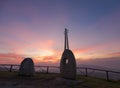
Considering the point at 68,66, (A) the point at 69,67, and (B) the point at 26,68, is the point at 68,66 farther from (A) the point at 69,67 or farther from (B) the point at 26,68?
(B) the point at 26,68

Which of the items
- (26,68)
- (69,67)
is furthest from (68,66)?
(26,68)

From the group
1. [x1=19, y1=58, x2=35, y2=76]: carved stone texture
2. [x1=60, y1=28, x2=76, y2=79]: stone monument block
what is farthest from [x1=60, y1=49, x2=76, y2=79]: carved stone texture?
[x1=19, y1=58, x2=35, y2=76]: carved stone texture

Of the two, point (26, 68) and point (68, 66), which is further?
point (26, 68)

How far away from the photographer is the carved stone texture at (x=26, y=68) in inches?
854

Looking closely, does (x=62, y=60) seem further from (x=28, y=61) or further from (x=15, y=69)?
(x=15, y=69)

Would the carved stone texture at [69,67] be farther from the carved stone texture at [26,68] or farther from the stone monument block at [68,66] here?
the carved stone texture at [26,68]

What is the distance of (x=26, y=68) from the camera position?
21.9 metres

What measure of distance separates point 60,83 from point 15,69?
39.9ft

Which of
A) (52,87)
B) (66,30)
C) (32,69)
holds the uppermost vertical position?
(66,30)

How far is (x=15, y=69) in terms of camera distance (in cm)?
2655

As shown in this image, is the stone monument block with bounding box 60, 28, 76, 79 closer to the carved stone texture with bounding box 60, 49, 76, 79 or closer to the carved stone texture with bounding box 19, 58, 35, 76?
the carved stone texture with bounding box 60, 49, 76, 79

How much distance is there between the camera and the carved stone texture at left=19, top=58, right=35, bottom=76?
21703 millimetres

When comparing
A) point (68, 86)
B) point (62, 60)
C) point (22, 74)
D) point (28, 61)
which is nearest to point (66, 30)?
point (62, 60)

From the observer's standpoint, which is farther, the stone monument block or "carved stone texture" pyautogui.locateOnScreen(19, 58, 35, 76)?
"carved stone texture" pyautogui.locateOnScreen(19, 58, 35, 76)
